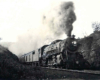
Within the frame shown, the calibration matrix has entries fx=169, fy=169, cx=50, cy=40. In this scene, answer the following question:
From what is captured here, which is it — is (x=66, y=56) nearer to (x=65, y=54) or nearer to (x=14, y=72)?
(x=65, y=54)

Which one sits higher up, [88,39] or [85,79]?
[88,39]

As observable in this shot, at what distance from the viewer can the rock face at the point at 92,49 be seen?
2370cm

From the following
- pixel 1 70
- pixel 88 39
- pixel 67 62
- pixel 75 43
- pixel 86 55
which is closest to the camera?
pixel 1 70

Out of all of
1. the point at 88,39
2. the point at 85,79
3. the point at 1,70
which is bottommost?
the point at 85,79

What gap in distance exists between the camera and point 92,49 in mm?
25625

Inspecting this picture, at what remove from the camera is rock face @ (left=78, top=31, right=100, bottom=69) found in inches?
933

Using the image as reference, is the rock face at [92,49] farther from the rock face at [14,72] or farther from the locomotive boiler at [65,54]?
the rock face at [14,72]

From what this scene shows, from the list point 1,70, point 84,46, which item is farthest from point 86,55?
point 1,70

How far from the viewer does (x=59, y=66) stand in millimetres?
20953

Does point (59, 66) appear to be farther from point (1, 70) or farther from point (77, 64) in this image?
point (1, 70)

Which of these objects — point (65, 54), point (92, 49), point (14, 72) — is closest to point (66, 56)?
point (65, 54)

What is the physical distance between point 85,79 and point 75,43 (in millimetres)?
9289

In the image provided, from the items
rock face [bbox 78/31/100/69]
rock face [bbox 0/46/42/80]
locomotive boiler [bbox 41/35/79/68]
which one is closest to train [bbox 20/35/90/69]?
locomotive boiler [bbox 41/35/79/68]

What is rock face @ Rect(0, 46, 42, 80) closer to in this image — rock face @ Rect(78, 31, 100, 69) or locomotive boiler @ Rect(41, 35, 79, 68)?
locomotive boiler @ Rect(41, 35, 79, 68)
